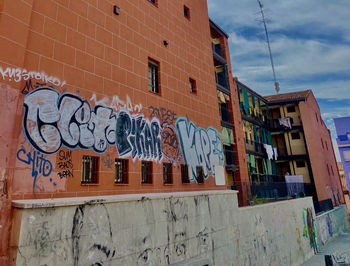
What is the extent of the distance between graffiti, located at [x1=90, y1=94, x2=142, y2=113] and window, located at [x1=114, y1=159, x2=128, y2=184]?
1.76 meters

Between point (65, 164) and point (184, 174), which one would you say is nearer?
point (65, 164)

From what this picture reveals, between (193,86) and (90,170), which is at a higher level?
(193,86)

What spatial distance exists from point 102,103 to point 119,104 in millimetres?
661

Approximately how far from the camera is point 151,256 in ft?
18.2

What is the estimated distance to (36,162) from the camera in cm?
552

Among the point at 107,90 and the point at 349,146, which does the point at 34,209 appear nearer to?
the point at 107,90

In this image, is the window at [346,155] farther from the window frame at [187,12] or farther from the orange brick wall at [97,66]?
the window frame at [187,12]

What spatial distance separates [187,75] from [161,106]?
9.46 ft

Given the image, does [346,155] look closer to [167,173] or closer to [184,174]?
[184,174]

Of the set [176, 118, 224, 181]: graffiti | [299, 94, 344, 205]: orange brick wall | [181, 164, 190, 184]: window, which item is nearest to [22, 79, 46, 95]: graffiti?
[176, 118, 224, 181]: graffiti

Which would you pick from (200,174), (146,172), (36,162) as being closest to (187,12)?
(200,174)

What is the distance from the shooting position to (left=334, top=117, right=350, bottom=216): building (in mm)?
41122

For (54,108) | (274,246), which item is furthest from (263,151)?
(54,108)

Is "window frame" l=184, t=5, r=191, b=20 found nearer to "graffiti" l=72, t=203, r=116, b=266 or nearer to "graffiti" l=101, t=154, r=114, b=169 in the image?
"graffiti" l=101, t=154, r=114, b=169
